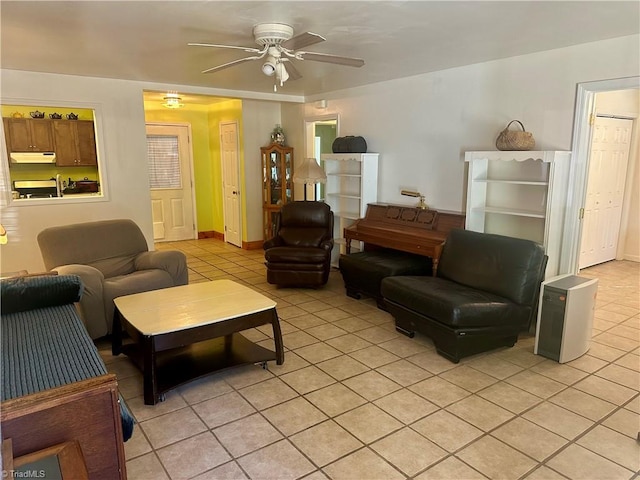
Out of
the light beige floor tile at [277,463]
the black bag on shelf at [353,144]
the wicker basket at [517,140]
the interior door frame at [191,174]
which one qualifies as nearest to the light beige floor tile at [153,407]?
the light beige floor tile at [277,463]

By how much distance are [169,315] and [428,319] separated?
189cm

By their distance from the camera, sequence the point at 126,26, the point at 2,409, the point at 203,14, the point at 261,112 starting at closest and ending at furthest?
1. the point at 2,409
2. the point at 203,14
3. the point at 126,26
4. the point at 261,112

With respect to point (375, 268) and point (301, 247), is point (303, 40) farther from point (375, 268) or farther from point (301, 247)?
point (301, 247)

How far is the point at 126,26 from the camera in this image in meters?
2.99

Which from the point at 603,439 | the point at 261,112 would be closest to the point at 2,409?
the point at 603,439

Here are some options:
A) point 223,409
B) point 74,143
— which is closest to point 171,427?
point 223,409

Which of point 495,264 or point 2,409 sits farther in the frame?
point 495,264

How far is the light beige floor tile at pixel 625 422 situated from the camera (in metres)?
2.40

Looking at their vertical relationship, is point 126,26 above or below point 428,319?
above

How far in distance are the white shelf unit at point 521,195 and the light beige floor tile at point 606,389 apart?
40.8 inches

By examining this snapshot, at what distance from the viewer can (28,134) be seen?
5.63 metres

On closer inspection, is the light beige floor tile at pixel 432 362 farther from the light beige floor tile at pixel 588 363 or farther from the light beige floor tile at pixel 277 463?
the light beige floor tile at pixel 277 463

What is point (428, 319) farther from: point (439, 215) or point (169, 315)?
point (169, 315)

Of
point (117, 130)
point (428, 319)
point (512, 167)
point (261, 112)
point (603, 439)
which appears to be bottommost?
point (603, 439)
